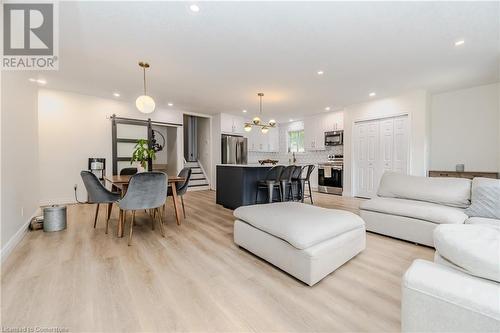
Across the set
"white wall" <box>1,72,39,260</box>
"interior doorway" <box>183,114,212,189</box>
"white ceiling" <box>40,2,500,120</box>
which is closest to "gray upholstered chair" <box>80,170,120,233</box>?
"white wall" <box>1,72,39,260</box>

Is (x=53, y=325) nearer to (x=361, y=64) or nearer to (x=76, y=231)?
(x=76, y=231)

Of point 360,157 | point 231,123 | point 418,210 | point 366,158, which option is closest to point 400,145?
point 366,158

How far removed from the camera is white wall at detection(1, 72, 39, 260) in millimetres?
2443

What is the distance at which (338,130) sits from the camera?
666cm

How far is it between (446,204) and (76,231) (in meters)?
4.98

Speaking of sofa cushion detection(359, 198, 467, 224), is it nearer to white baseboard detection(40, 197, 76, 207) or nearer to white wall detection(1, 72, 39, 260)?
white wall detection(1, 72, 39, 260)

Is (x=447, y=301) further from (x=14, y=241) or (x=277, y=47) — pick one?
(x=14, y=241)

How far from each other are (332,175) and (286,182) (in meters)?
2.47

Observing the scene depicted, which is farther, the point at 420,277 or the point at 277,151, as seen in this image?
the point at 277,151

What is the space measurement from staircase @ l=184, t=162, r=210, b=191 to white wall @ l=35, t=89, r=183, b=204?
240cm

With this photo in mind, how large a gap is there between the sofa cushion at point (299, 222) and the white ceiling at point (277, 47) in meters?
2.04

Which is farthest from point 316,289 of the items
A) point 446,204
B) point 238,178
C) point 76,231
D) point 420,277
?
point 76,231

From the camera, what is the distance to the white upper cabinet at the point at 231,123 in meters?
7.12

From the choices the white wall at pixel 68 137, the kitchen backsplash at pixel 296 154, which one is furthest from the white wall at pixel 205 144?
the white wall at pixel 68 137
